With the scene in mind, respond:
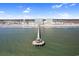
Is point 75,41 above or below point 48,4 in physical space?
below

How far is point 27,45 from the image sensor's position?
1177 mm

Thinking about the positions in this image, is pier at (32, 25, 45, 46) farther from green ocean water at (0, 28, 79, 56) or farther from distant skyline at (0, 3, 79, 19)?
distant skyline at (0, 3, 79, 19)

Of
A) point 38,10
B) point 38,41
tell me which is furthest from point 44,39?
point 38,10

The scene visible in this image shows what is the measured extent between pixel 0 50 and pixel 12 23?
24 centimetres

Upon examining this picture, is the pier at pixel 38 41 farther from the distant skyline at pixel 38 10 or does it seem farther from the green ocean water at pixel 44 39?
the distant skyline at pixel 38 10

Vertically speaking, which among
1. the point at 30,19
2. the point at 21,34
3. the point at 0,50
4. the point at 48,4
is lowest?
the point at 0,50

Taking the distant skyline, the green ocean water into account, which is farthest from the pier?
the distant skyline

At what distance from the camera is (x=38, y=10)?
1.18 m

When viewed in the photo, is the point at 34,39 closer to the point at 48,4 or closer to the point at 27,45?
the point at 27,45

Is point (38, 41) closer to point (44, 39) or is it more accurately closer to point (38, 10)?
point (44, 39)

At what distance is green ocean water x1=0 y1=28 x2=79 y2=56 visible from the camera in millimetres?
1169

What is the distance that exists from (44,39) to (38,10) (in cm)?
24

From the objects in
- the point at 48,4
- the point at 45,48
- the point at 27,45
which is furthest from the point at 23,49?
the point at 48,4

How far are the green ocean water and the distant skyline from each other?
0.36ft
